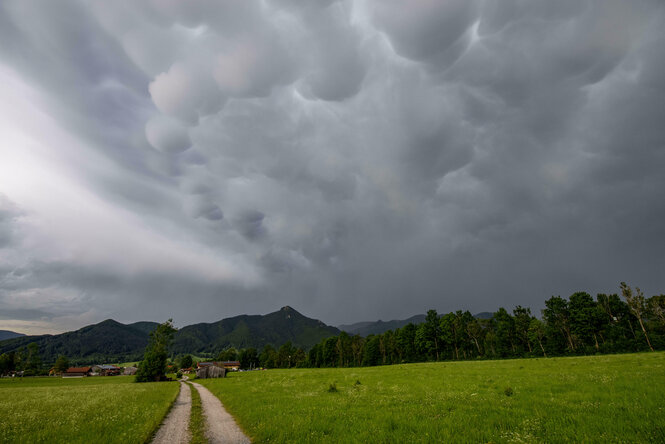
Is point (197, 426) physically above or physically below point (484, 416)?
below

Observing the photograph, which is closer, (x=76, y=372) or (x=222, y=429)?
(x=222, y=429)

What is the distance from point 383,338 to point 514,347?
46015 mm

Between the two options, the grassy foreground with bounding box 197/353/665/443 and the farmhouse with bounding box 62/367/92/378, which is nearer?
the grassy foreground with bounding box 197/353/665/443

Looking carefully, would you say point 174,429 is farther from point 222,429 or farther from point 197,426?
point 222,429

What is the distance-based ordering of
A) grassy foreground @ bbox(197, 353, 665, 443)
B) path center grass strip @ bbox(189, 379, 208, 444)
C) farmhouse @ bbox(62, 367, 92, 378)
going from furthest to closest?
farmhouse @ bbox(62, 367, 92, 378) → path center grass strip @ bbox(189, 379, 208, 444) → grassy foreground @ bbox(197, 353, 665, 443)

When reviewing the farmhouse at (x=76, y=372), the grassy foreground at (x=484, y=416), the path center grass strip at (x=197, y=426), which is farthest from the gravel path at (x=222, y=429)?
the farmhouse at (x=76, y=372)

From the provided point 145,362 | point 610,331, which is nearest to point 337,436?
point 145,362

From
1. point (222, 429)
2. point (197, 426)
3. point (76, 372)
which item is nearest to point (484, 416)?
point (222, 429)

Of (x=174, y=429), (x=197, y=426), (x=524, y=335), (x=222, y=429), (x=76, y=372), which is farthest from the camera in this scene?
(x=76, y=372)

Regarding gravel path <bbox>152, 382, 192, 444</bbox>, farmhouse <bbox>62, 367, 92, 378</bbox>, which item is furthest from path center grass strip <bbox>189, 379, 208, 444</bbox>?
farmhouse <bbox>62, 367, 92, 378</bbox>

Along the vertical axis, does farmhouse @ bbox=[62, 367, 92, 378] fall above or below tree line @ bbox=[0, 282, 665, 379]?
below

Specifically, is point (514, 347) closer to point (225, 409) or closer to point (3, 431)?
point (225, 409)

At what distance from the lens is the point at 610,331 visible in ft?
259

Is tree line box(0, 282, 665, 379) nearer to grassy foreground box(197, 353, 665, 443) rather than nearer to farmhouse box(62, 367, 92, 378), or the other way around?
farmhouse box(62, 367, 92, 378)
